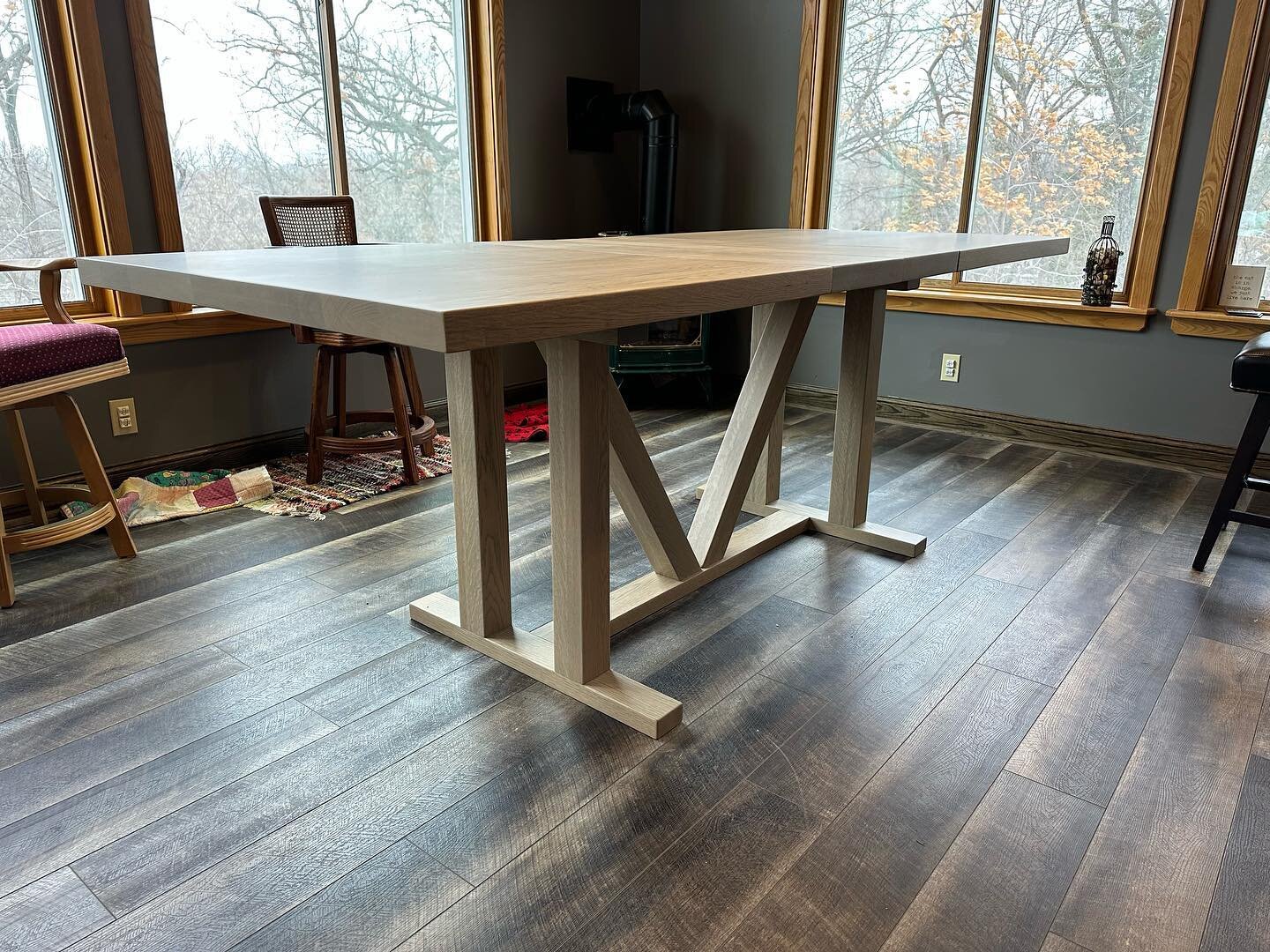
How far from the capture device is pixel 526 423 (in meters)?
3.71

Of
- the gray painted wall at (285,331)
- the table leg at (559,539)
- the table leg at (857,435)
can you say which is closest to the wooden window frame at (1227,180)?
the table leg at (857,435)

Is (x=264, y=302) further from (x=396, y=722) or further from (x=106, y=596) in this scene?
(x=106, y=596)

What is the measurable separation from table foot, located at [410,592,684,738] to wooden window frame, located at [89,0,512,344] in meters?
1.38

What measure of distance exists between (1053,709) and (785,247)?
1149 millimetres

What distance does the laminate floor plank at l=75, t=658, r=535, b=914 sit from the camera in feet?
4.10

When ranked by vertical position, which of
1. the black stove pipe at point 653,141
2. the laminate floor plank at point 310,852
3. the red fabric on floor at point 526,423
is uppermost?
the black stove pipe at point 653,141

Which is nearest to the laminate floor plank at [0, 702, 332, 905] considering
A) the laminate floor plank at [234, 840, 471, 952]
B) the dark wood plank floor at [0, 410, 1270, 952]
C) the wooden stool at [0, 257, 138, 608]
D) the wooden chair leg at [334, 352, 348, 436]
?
the dark wood plank floor at [0, 410, 1270, 952]

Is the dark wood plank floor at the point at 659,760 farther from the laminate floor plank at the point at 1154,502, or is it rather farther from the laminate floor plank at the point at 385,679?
the laminate floor plank at the point at 1154,502

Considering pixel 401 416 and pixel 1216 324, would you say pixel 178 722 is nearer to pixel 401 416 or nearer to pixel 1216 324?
pixel 401 416

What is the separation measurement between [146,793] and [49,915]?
0.25 metres

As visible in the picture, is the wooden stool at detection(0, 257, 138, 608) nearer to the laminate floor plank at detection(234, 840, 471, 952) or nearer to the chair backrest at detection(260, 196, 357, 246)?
the chair backrest at detection(260, 196, 357, 246)

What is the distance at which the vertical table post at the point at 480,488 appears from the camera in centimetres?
171

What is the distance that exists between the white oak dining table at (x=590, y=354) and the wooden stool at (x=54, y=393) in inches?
23.7

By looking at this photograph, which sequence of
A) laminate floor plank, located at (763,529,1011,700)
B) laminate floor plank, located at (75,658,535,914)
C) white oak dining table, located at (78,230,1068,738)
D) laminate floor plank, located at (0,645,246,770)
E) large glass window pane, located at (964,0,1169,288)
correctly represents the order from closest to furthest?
white oak dining table, located at (78,230,1068,738) → laminate floor plank, located at (75,658,535,914) → laminate floor plank, located at (0,645,246,770) → laminate floor plank, located at (763,529,1011,700) → large glass window pane, located at (964,0,1169,288)
